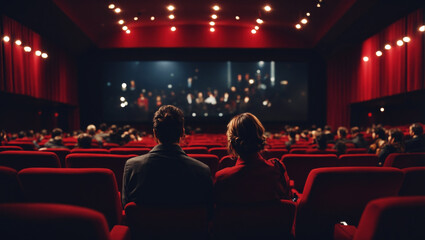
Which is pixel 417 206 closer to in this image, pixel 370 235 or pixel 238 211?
pixel 370 235

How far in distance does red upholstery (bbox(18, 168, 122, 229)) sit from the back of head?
70cm

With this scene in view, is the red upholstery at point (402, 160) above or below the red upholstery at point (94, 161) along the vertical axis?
below

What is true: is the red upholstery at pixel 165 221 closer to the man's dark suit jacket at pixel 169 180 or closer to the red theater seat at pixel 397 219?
the man's dark suit jacket at pixel 169 180

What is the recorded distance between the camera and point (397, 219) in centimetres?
82

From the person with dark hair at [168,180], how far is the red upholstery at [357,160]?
1.84 metres

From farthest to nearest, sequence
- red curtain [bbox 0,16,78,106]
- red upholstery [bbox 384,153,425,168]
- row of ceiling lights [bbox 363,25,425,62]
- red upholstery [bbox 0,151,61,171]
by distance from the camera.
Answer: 1. red curtain [bbox 0,16,78,106]
2. row of ceiling lights [bbox 363,25,425,62]
3. red upholstery [bbox 384,153,425,168]
4. red upholstery [bbox 0,151,61,171]

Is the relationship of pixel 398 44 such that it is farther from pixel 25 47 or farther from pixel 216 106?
pixel 25 47

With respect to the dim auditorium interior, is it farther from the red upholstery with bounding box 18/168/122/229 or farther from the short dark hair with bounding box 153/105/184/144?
the short dark hair with bounding box 153/105/184/144

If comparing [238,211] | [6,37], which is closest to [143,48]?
[6,37]

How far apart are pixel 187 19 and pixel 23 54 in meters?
6.89

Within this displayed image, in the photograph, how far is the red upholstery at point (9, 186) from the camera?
1.16 meters

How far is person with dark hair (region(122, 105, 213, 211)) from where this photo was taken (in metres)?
1.52

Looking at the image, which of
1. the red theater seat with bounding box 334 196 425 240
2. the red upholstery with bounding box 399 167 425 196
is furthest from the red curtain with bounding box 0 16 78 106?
the red theater seat with bounding box 334 196 425 240

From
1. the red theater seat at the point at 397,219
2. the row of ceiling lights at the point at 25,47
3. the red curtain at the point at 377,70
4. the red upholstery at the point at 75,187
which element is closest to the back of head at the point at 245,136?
the red upholstery at the point at 75,187
